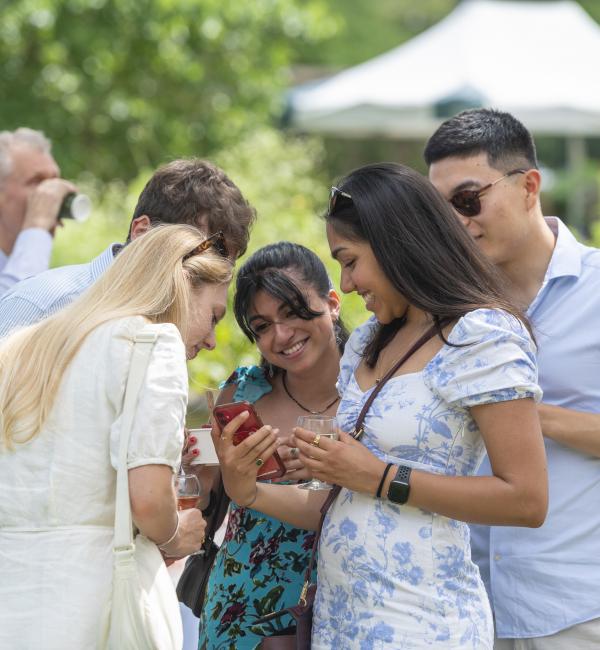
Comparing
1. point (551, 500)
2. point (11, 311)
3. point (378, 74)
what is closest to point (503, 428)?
point (551, 500)

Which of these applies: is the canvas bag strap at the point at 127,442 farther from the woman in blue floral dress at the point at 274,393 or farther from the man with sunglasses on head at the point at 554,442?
the man with sunglasses on head at the point at 554,442

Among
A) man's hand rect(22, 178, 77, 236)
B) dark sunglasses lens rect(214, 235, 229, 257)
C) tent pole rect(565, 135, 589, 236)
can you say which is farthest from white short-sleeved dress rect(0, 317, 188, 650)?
tent pole rect(565, 135, 589, 236)

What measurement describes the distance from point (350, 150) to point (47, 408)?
25.3 m

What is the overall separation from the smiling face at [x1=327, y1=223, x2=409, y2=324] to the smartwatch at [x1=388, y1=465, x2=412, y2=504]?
498mm

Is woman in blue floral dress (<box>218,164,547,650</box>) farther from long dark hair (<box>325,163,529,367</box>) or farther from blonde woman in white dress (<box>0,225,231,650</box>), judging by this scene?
blonde woman in white dress (<box>0,225,231,650</box>)

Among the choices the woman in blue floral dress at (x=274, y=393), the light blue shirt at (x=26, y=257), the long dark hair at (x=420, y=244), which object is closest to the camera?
the long dark hair at (x=420, y=244)

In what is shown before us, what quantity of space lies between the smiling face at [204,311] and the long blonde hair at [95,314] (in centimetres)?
6

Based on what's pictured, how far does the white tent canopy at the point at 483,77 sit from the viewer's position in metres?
11.9

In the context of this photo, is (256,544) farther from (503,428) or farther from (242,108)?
(242,108)

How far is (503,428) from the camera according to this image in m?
2.67

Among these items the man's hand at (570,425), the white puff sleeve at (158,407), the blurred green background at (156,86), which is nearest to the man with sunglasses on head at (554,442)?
the man's hand at (570,425)

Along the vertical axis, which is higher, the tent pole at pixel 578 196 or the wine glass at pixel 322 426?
the tent pole at pixel 578 196

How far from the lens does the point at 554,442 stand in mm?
3248

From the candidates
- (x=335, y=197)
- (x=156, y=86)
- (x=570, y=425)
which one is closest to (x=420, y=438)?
(x=570, y=425)
